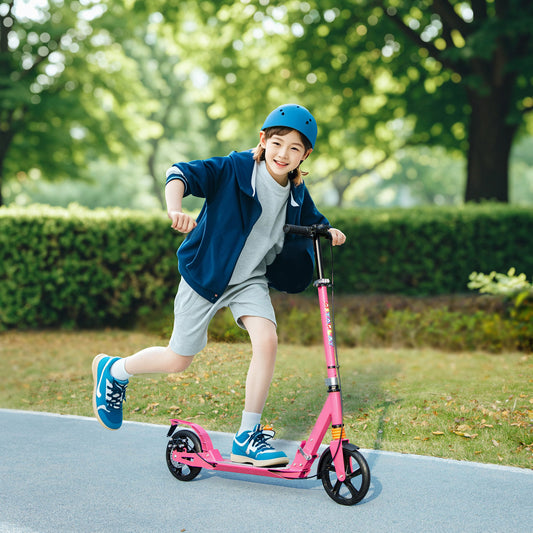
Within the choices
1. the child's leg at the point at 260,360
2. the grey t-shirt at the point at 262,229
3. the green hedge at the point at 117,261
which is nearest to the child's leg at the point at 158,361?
the child's leg at the point at 260,360

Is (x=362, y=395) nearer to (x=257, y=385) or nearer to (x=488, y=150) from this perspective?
(x=257, y=385)


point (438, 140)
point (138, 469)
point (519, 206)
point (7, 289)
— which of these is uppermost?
point (438, 140)

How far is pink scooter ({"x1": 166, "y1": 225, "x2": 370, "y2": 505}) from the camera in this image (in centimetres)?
339

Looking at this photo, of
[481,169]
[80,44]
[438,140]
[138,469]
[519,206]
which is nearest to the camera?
[138,469]

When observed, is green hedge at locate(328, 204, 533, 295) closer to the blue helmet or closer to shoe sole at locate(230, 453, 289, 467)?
the blue helmet

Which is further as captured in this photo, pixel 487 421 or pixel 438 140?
pixel 438 140

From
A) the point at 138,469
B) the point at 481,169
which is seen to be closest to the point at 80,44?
A: the point at 481,169

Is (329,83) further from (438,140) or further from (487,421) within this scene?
(487,421)

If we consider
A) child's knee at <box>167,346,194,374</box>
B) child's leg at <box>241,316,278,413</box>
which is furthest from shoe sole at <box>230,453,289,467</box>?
child's knee at <box>167,346,194,374</box>

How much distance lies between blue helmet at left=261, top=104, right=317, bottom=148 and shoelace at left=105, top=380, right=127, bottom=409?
1.83 m

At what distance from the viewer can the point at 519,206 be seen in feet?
36.7

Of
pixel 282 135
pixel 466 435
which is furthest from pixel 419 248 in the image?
pixel 282 135

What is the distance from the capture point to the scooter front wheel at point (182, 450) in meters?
3.90

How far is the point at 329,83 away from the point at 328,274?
7226 millimetres
